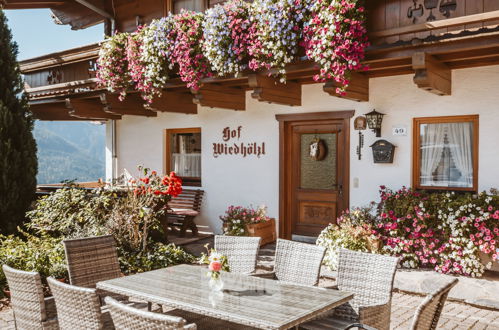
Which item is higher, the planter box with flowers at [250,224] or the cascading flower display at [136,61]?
the cascading flower display at [136,61]

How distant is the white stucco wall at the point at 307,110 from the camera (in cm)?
690

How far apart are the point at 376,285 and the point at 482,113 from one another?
4.11 m

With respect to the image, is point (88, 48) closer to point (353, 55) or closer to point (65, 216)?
point (65, 216)

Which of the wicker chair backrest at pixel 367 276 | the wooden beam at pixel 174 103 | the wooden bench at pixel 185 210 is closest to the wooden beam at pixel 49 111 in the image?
the wooden beam at pixel 174 103

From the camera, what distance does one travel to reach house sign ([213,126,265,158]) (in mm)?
9281

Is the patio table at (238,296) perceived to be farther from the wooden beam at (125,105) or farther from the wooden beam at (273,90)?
the wooden beam at (125,105)

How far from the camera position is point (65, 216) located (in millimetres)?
6980

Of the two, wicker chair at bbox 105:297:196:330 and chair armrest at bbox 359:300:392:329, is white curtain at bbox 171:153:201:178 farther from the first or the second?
wicker chair at bbox 105:297:196:330

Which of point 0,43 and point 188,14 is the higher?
point 188,14

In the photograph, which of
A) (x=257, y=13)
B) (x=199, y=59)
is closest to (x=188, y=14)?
(x=199, y=59)

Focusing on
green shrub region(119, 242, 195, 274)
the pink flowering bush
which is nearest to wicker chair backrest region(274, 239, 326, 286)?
green shrub region(119, 242, 195, 274)

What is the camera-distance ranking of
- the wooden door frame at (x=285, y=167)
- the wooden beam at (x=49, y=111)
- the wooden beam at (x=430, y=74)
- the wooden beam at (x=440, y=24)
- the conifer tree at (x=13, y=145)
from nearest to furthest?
the wooden beam at (x=440, y=24)
the wooden beam at (x=430, y=74)
the conifer tree at (x=13, y=145)
the wooden door frame at (x=285, y=167)
the wooden beam at (x=49, y=111)

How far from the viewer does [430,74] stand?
20.0 feet

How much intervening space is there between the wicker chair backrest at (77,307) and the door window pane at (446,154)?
18.8 ft
